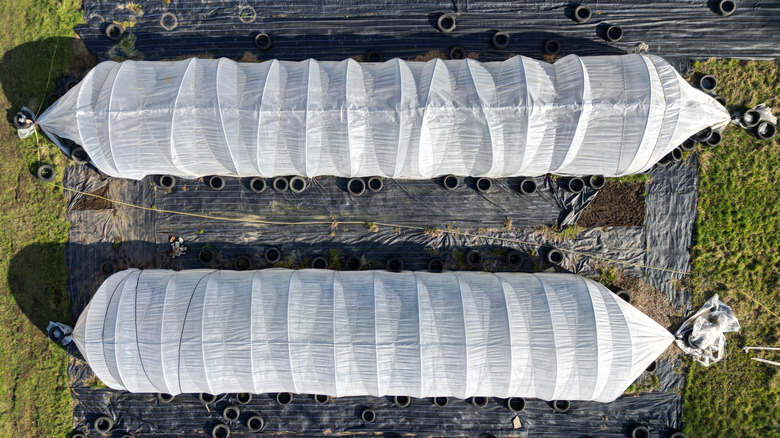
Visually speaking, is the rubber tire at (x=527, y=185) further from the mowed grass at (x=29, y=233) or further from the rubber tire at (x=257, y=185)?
the mowed grass at (x=29, y=233)

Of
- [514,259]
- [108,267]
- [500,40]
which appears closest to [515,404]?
[514,259]

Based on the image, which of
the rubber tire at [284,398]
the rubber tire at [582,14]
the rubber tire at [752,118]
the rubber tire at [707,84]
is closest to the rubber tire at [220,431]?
the rubber tire at [284,398]

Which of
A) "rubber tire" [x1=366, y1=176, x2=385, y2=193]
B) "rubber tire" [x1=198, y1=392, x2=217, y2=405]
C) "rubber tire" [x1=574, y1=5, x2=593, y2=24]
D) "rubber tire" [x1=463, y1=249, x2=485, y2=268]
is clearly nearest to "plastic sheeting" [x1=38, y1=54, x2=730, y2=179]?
"rubber tire" [x1=366, y1=176, x2=385, y2=193]

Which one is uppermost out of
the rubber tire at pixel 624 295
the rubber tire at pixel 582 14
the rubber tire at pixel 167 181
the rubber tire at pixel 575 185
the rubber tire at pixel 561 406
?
the rubber tire at pixel 582 14

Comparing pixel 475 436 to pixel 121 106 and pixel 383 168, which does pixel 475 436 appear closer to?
pixel 383 168

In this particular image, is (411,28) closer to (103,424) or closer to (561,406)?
(561,406)

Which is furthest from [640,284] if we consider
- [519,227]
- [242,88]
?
[242,88]

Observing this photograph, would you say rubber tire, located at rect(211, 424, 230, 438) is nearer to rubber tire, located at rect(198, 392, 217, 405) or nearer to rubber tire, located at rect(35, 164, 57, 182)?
rubber tire, located at rect(198, 392, 217, 405)
